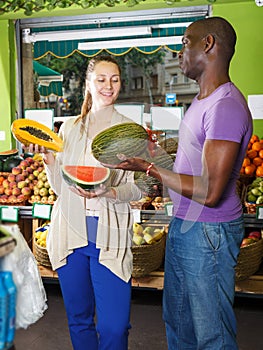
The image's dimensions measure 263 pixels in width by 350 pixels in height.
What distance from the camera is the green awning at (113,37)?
4.81m

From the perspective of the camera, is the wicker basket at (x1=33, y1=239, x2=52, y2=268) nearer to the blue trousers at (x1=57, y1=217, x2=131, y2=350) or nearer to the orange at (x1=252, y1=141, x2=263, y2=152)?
the blue trousers at (x1=57, y1=217, x2=131, y2=350)

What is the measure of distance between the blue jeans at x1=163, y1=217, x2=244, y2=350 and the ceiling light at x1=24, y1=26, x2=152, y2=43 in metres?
3.34

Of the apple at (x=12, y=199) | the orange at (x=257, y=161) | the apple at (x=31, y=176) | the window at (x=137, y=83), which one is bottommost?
the apple at (x=12, y=199)

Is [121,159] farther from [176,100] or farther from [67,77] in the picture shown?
[67,77]

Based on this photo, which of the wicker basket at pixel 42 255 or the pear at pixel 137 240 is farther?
the wicker basket at pixel 42 255

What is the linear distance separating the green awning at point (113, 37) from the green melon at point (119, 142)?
3.11 metres

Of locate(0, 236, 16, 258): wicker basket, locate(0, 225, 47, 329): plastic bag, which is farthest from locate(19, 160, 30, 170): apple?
locate(0, 236, 16, 258): wicker basket

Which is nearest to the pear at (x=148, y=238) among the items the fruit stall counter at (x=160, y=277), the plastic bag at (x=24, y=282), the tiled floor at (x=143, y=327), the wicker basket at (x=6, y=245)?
the fruit stall counter at (x=160, y=277)

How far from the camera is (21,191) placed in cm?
395

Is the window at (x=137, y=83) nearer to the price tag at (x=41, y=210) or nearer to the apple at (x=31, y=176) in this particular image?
the apple at (x=31, y=176)

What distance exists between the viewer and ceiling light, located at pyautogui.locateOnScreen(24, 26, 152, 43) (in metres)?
4.88

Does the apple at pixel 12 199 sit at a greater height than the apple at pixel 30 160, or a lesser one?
lesser

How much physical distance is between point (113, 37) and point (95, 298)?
11.1 ft


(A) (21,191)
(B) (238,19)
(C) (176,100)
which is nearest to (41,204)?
(A) (21,191)
